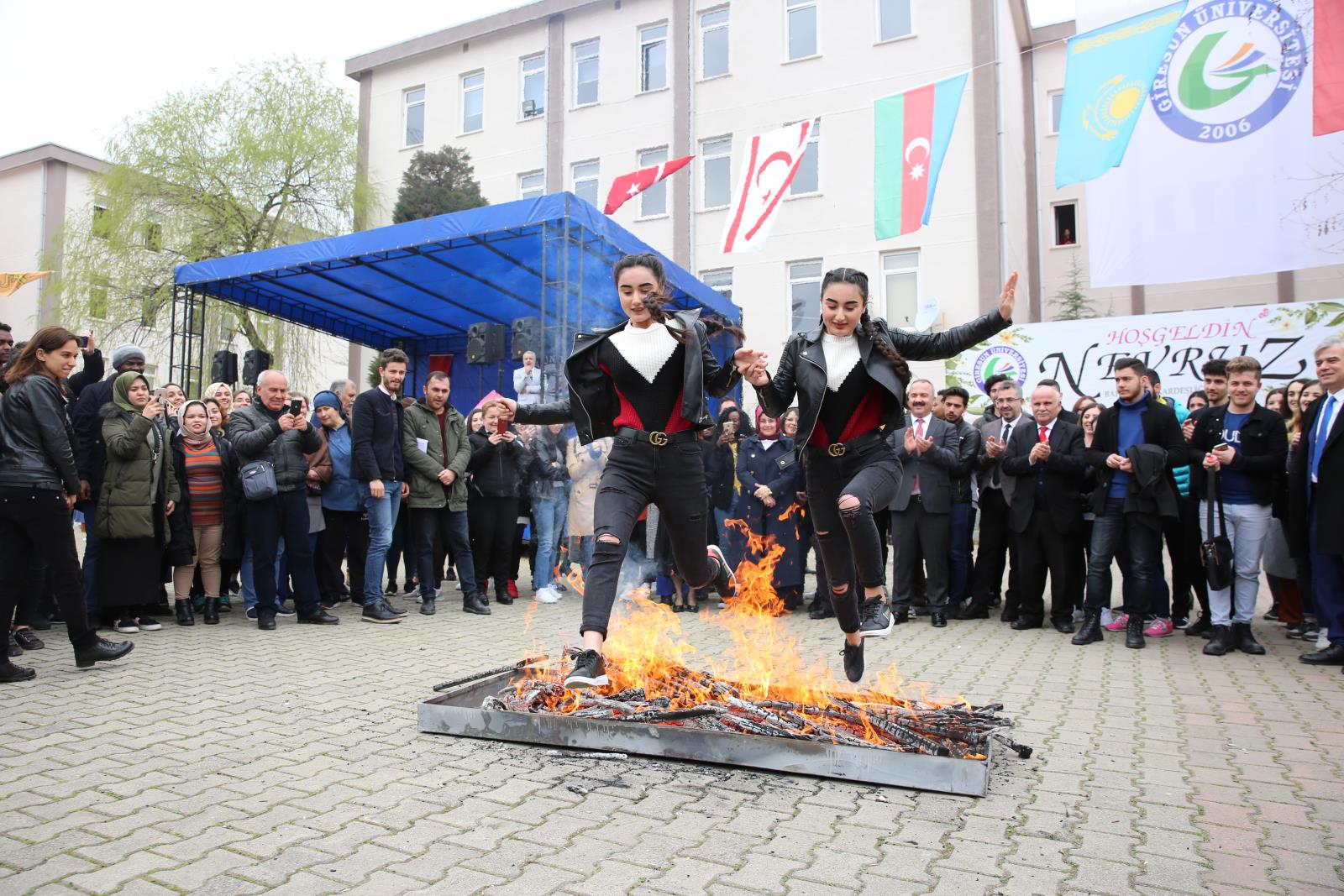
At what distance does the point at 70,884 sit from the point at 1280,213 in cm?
1256

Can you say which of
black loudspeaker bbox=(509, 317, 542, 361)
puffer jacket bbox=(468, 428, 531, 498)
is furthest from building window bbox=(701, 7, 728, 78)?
puffer jacket bbox=(468, 428, 531, 498)

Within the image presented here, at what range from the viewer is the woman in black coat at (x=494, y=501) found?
372 inches

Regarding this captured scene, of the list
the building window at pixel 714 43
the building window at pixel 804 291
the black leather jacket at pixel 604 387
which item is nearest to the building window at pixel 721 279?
the building window at pixel 804 291

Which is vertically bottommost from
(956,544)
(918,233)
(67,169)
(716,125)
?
(956,544)

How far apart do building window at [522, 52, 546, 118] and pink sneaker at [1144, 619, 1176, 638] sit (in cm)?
2209

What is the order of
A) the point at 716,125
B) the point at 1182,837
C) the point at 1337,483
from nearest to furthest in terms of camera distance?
the point at 1182,837, the point at 1337,483, the point at 716,125

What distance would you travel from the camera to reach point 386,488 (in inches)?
327

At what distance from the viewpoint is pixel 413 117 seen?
27.5m

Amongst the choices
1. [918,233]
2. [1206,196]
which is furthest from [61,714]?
[918,233]

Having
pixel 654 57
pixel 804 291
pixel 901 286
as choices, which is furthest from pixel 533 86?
pixel 901 286

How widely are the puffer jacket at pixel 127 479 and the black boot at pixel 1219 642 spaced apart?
337 inches

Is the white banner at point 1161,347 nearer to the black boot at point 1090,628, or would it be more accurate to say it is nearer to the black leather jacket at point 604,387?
the black boot at point 1090,628

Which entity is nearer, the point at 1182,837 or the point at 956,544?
the point at 1182,837

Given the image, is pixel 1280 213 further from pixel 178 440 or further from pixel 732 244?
pixel 178 440
